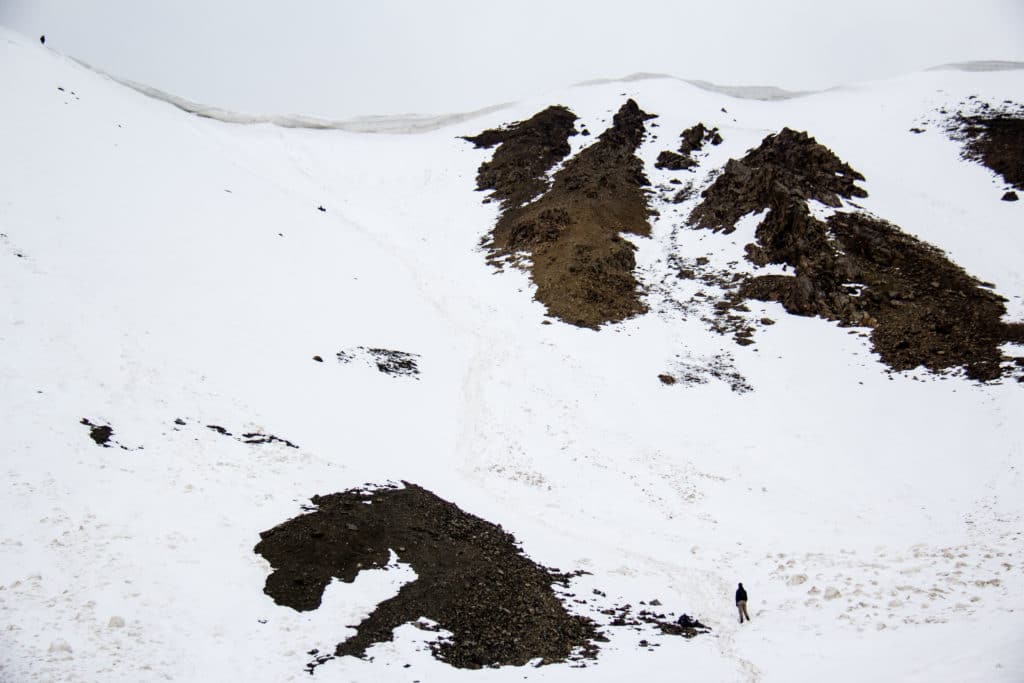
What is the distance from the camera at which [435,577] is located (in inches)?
548

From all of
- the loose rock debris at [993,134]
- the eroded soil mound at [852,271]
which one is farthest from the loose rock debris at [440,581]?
the loose rock debris at [993,134]

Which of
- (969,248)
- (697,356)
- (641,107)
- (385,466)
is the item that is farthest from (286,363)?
(641,107)

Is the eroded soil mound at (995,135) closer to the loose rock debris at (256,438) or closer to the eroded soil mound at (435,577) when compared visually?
the eroded soil mound at (435,577)

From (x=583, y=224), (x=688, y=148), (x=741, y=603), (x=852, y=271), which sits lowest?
(x=741, y=603)

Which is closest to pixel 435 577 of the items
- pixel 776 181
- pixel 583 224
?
pixel 583 224

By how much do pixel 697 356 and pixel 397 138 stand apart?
5406cm

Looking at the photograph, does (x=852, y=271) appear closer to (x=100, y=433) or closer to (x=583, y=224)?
(x=583, y=224)

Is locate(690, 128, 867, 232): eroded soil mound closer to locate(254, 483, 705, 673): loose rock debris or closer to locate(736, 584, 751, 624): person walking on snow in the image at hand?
locate(736, 584, 751, 624): person walking on snow

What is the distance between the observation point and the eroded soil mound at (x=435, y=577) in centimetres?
1202

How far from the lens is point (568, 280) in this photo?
1481 inches

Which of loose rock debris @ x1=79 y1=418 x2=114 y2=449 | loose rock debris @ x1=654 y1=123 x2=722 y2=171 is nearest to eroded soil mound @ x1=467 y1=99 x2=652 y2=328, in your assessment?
loose rock debris @ x1=654 y1=123 x2=722 y2=171

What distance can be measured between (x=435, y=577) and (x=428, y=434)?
391 inches

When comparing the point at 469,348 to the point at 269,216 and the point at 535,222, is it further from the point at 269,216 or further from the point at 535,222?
the point at 269,216

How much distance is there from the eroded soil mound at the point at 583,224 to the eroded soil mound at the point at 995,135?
26.3 metres
